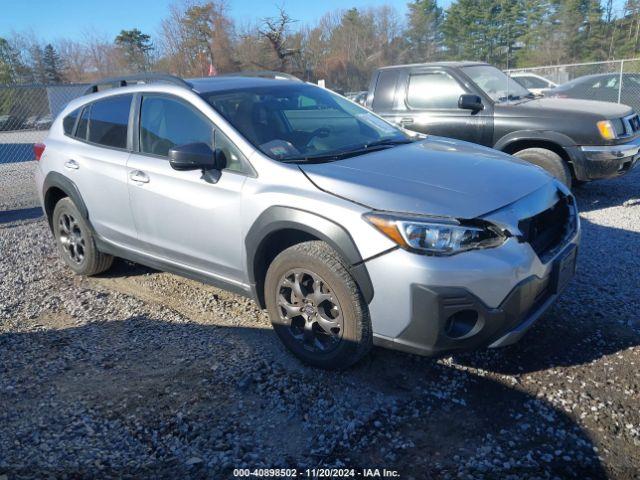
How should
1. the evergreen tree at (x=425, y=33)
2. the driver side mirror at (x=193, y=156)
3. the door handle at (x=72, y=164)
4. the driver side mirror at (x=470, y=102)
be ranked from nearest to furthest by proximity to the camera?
the driver side mirror at (x=193, y=156), the door handle at (x=72, y=164), the driver side mirror at (x=470, y=102), the evergreen tree at (x=425, y=33)

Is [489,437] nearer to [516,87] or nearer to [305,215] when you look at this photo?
[305,215]

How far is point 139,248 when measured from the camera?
434cm

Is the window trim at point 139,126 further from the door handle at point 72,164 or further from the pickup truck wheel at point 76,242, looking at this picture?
the pickup truck wheel at point 76,242

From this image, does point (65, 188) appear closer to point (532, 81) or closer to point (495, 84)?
point (495, 84)

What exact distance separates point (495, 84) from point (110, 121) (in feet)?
17.2

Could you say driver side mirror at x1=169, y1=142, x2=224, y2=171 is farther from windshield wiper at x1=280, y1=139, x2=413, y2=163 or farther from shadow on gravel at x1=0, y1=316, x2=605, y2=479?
shadow on gravel at x1=0, y1=316, x2=605, y2=479

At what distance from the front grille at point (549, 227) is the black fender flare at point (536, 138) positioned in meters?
3.32

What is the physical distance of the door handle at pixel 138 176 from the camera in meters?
4.01

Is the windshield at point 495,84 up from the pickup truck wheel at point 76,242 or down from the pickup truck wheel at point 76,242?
up

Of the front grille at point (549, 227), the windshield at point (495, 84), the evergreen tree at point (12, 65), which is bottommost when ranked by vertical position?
the front grille at point (549, 227)

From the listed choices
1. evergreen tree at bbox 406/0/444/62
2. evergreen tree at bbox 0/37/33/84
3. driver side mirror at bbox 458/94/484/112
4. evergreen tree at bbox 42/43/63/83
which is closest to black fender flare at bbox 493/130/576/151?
driver side mirror at bbox 458/94/484/112

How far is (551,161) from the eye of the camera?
657 centimetres

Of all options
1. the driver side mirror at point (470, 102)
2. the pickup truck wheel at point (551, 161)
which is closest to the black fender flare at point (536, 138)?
the pickup truck wheel at point (551, 161)


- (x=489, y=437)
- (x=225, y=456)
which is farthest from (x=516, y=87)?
(x=225, y=456)
